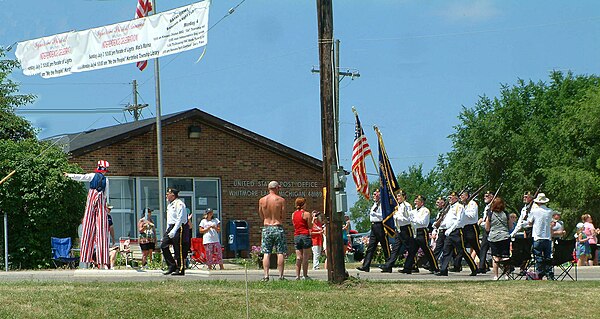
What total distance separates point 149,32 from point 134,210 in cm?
1661

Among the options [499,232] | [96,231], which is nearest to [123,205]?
[96,231]

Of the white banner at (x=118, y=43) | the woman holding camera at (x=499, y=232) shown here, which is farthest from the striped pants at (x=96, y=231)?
A: the woman holding camera at (x=499, y=232)

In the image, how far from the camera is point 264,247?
18.9 meters

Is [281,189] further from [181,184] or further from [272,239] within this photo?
[272,239]

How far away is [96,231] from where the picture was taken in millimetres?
22141

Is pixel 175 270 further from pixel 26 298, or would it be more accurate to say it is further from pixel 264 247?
pixel 26 298

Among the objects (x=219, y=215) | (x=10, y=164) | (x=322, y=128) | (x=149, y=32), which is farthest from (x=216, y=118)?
(x=322, y=128)

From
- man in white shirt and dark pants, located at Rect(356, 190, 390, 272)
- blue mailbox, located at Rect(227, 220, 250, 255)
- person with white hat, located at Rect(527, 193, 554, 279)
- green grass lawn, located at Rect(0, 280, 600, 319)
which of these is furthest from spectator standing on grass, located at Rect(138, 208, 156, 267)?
person with white hat, located at Rect(527, 193, 554, 279)

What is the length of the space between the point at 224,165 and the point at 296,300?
22.4 meters

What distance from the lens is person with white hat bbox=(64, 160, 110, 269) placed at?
21859 millimetres

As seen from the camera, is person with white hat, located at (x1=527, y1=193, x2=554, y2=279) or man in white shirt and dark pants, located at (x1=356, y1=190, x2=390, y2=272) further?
man in white shirt and dark pants, located at (x1=356, y1=190, x2=390, y2=272)

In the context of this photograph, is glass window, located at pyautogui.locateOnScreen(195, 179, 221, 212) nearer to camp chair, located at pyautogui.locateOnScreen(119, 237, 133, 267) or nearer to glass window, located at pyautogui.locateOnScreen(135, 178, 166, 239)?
glass window, located at pyautogui.locateOnScreen(135, 178, 166, 239)

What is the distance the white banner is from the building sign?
656 inches

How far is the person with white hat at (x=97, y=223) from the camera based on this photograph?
Result: 2186 centimetres
